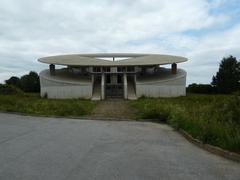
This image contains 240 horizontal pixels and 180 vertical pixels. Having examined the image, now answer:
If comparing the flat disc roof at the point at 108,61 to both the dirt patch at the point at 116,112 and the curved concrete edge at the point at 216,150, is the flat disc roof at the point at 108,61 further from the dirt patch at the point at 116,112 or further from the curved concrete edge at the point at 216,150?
the curved concrete edge at the point at 216,150

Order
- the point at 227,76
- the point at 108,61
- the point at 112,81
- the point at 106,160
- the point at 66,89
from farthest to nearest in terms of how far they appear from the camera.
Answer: the point at 227,76, the point at 112,81, the point at 108,61, the point at 66,89, the point at 106,160

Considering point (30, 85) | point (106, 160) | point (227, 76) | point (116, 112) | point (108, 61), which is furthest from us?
point (30, 85)

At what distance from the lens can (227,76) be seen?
5641 cm

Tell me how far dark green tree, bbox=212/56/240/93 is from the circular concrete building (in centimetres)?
1347

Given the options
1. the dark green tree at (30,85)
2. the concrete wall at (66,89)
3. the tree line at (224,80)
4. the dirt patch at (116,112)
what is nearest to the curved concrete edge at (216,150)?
the dirt patch at (116,112)

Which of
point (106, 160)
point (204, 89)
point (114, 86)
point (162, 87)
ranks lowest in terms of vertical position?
point (106, 160)

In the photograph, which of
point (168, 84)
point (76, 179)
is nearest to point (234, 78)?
point (168, 84)

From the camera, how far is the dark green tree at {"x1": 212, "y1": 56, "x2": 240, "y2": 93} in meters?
55.5

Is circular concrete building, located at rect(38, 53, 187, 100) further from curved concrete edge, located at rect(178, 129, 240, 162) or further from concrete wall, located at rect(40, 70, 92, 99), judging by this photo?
curved concrete edge, located at rect(178, 129, 240, 162)

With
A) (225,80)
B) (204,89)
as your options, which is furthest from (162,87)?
(225,80)

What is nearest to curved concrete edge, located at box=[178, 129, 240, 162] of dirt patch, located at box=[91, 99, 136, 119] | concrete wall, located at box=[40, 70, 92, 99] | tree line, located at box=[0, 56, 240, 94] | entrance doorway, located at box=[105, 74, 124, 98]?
dirt patch, located at box=[91, 99, 136, 119]

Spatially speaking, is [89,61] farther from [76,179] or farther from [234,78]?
[76,179]

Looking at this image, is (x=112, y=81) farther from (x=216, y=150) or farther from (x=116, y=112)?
(x=216, y=150)

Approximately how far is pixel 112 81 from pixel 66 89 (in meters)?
9.71
